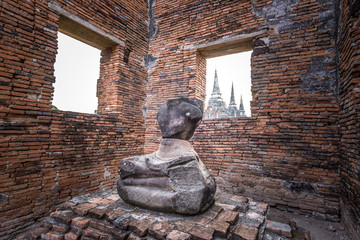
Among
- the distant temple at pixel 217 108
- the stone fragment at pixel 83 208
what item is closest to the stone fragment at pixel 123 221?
the stone fragment at pixel 83 208

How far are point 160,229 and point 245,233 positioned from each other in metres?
0.89

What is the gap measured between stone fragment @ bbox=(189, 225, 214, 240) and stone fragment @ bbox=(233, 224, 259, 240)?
0.93ft

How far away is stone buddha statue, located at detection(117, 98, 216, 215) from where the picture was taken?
2299 millimetres

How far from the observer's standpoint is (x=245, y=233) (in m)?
2.04

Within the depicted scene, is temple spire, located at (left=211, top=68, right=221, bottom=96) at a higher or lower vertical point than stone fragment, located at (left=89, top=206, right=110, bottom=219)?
higher

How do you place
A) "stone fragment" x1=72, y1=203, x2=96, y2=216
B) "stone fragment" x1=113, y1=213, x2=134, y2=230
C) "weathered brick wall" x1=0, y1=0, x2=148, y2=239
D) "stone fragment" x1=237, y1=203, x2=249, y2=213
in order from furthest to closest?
"weathered brick wall" x1=0, y1=0, x2=148, y2=239, "stone fragment" x1=237, y1=203, x2=249, y2=213, "stone fragment" x1=72, y1=203, x2=96, y2=216, "stone fragment" x1=113, y1=213, x2=134, y2=230

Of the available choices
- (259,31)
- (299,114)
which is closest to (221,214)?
(299,114)

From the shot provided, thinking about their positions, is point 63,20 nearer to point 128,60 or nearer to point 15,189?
point 128,60

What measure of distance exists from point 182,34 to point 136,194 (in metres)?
4.50

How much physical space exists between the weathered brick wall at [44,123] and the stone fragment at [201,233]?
297cm

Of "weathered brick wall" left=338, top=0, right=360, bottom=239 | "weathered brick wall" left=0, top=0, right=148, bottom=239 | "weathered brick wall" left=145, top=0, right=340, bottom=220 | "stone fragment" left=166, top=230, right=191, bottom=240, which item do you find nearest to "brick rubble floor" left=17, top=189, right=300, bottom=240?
"stone fragment" left=166, top=230, right=191, bottom=240

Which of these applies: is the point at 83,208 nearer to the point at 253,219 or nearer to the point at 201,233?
the point at 201,233

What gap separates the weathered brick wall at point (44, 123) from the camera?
10.1ft

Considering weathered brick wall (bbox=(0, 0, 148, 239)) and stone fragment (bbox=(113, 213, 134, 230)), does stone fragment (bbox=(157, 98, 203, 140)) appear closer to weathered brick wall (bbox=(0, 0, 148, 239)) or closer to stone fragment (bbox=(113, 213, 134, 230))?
stone fragment (bbox=(113, 213, 134, 230))
